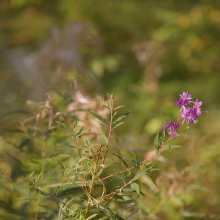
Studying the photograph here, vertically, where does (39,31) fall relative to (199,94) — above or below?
above

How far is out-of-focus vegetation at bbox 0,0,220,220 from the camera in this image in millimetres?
944

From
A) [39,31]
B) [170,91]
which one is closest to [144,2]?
[39,31]

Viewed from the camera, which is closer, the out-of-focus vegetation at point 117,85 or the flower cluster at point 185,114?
the flower cluster at point 185,114

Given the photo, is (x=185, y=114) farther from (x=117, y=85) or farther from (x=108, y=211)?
(x=117, y=85)

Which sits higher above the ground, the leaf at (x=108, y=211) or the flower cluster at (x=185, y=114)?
the flower cluster at (x=185, y=114)

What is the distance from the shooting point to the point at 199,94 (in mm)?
2588

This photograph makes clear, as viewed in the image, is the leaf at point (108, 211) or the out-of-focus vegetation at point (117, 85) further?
the out-of-focus vegetation at point (117, 85)

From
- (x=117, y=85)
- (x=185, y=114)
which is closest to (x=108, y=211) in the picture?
(x=185, y=114)

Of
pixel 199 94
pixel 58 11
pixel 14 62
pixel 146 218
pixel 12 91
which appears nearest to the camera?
pixel 146 218

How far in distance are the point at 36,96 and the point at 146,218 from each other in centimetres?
49

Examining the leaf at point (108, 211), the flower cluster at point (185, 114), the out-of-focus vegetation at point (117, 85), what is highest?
the out-of-focus vegetation at point (117, 85)

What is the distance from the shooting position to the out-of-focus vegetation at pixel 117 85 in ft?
3.10

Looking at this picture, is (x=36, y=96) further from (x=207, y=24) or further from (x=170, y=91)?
(x=207, y=24)

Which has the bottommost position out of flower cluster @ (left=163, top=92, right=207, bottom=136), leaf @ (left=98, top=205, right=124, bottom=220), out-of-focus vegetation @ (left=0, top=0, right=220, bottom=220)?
leaf @ (left=98, top=205, right=124, bottom=220)
